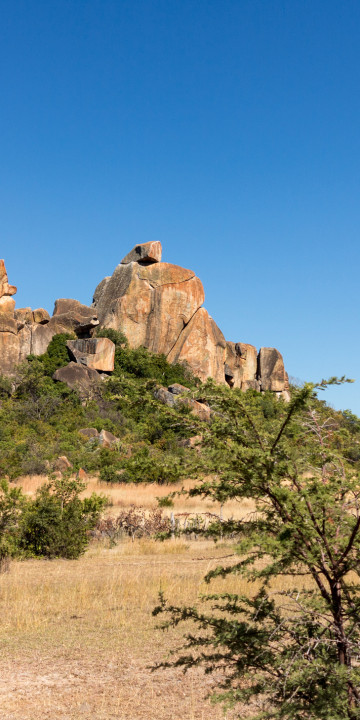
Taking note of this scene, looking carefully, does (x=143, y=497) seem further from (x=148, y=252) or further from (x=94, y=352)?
(x=148, y=252)

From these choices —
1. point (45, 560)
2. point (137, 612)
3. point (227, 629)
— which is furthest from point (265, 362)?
point (227, 629)

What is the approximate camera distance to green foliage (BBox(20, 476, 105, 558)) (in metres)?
13.3

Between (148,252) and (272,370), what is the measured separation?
17770mm

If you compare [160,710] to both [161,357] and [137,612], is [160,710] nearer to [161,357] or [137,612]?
[137,612]

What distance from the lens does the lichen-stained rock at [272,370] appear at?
5953 centimetres

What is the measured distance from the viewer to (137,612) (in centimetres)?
848

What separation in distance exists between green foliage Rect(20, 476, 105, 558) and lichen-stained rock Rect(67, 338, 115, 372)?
104 ft

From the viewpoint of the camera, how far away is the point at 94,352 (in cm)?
4569

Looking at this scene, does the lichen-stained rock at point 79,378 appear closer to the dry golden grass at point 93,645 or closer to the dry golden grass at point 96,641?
the dry golden grass at point 96,641

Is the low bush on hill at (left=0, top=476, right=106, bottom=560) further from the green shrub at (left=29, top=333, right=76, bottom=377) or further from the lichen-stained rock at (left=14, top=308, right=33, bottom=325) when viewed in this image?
the lichen-stained rock at (left=14, top=308, right=33, bottom=325)

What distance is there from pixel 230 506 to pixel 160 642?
47.3 ft

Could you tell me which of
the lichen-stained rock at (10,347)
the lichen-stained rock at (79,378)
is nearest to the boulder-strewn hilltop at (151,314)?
the lichen-stained rock at (10,347)

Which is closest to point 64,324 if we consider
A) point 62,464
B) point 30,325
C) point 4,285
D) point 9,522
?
point 30,325

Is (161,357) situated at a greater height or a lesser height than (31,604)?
greater
